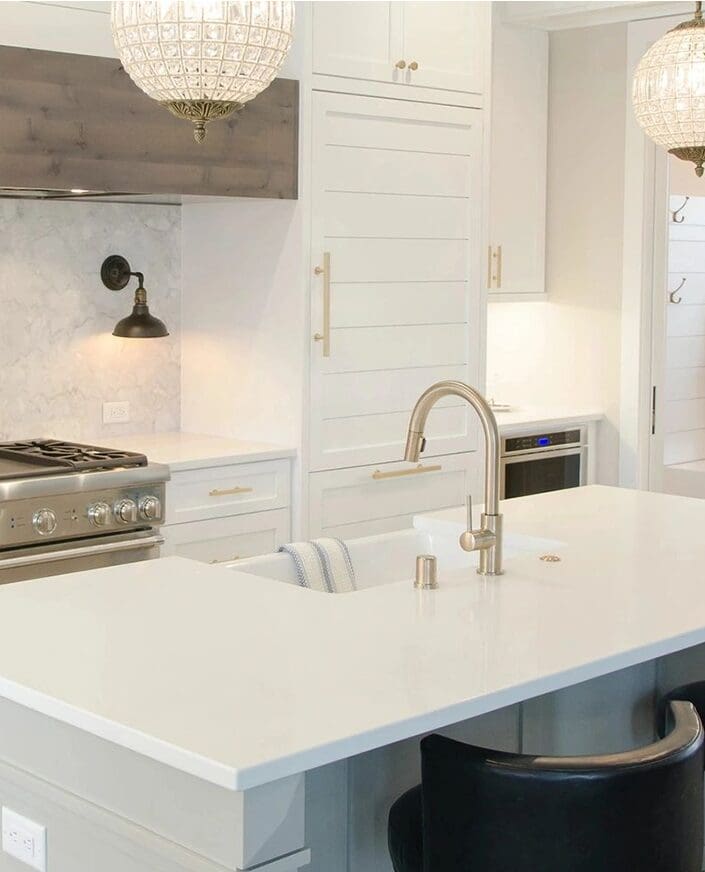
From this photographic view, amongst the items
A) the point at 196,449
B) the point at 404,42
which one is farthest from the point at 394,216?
the point at 196,449

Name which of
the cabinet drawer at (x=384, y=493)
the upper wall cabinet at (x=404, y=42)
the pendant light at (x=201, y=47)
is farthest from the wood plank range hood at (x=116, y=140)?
the pendant light at (x=201, y=47)

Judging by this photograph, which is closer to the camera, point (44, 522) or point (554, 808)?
point (554, 808)

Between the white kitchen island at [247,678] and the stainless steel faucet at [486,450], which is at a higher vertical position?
the stainless steel faucet at [486,450]

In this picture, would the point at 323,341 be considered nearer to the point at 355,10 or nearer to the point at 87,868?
the point at 355,10

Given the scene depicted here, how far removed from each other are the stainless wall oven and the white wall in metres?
0.17

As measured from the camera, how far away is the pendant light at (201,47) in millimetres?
2424

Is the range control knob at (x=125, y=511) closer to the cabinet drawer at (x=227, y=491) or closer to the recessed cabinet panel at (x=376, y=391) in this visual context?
the cabinet drawer at (x=227, y=491)

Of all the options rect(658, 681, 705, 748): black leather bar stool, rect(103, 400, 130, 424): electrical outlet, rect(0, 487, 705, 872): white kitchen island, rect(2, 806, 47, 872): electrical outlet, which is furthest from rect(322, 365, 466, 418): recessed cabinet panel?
rect(2, 806, 47, 872): electrical outlet

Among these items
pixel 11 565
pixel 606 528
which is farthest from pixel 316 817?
pixel 11 565

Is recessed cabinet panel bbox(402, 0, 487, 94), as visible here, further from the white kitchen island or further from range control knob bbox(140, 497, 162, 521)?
the white kitchen island

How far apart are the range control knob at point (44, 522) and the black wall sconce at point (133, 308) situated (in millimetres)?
915

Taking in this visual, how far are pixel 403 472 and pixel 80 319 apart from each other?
4.08 ft

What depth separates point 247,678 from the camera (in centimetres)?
193

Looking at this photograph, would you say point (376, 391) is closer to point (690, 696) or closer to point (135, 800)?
point (690, 696)
